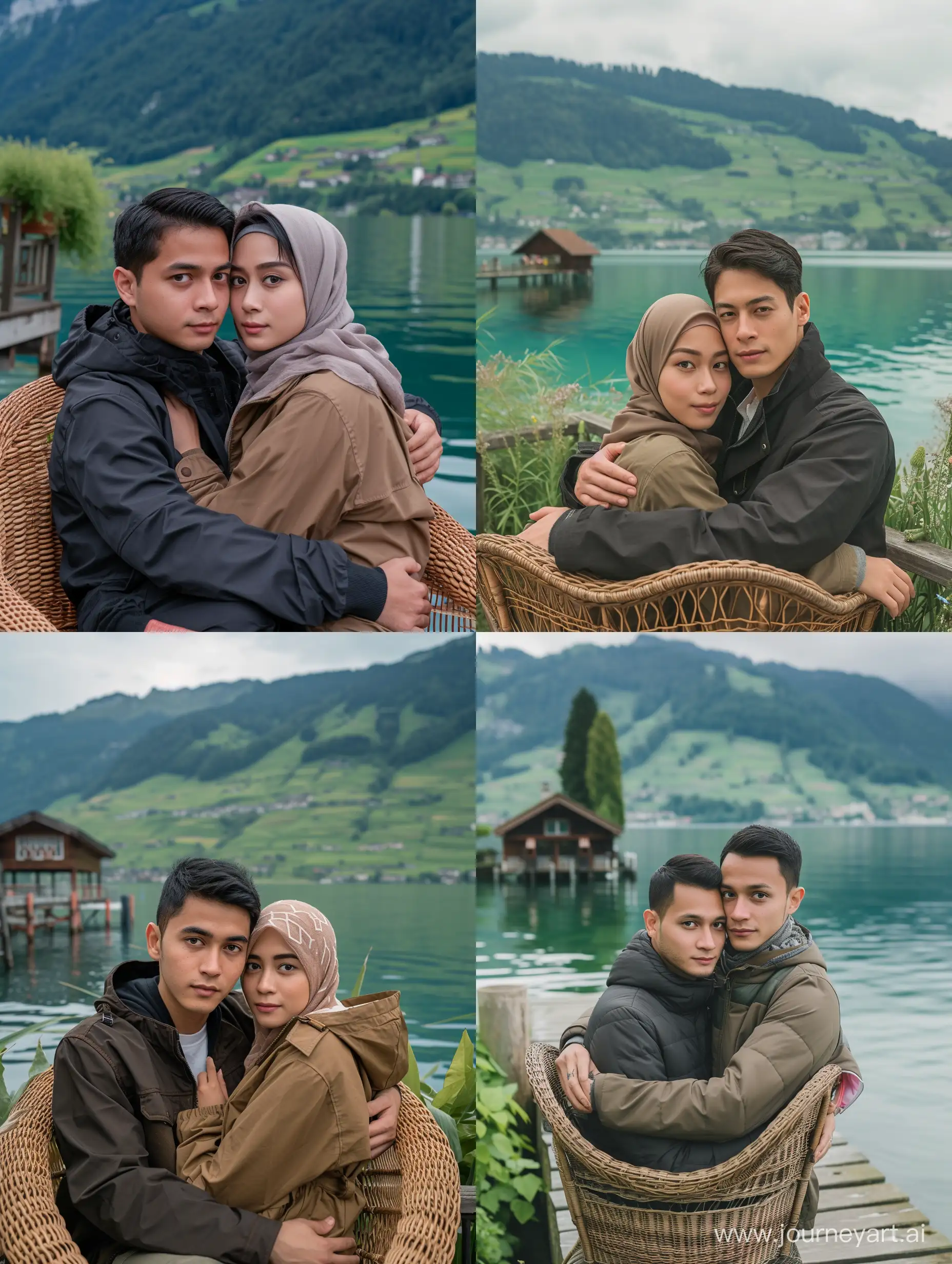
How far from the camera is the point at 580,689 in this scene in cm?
318

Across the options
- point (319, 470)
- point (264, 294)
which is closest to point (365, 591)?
point (319, 470)

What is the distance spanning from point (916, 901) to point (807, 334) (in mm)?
1506

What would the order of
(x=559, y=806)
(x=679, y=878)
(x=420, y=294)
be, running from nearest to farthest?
1. (x=679, y=878)
2. (x=559, y=806)
3. (x=420, y=294)

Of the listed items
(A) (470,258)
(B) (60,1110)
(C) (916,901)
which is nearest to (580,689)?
(C) (916,901)

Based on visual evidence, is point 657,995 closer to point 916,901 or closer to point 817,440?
point 916,901

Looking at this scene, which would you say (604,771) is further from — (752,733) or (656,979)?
(656,979)

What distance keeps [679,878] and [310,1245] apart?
1.20 meters

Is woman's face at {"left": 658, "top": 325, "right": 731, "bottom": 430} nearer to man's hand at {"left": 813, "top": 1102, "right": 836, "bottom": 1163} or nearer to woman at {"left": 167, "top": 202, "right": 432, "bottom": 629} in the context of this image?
woman at {"left": 167, "top": 202, "right": 432, "bottom": 629}

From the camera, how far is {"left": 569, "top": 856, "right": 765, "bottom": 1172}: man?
2814 millimetres

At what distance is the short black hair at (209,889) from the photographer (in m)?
2.59

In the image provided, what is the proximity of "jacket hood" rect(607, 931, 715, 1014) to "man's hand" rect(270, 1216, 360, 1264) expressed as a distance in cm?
91

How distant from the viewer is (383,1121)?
102 inches

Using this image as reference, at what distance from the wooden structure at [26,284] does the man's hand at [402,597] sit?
269 cm

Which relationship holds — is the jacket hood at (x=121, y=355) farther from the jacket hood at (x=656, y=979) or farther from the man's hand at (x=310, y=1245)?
the man's hand at (x=310, y=1245)
